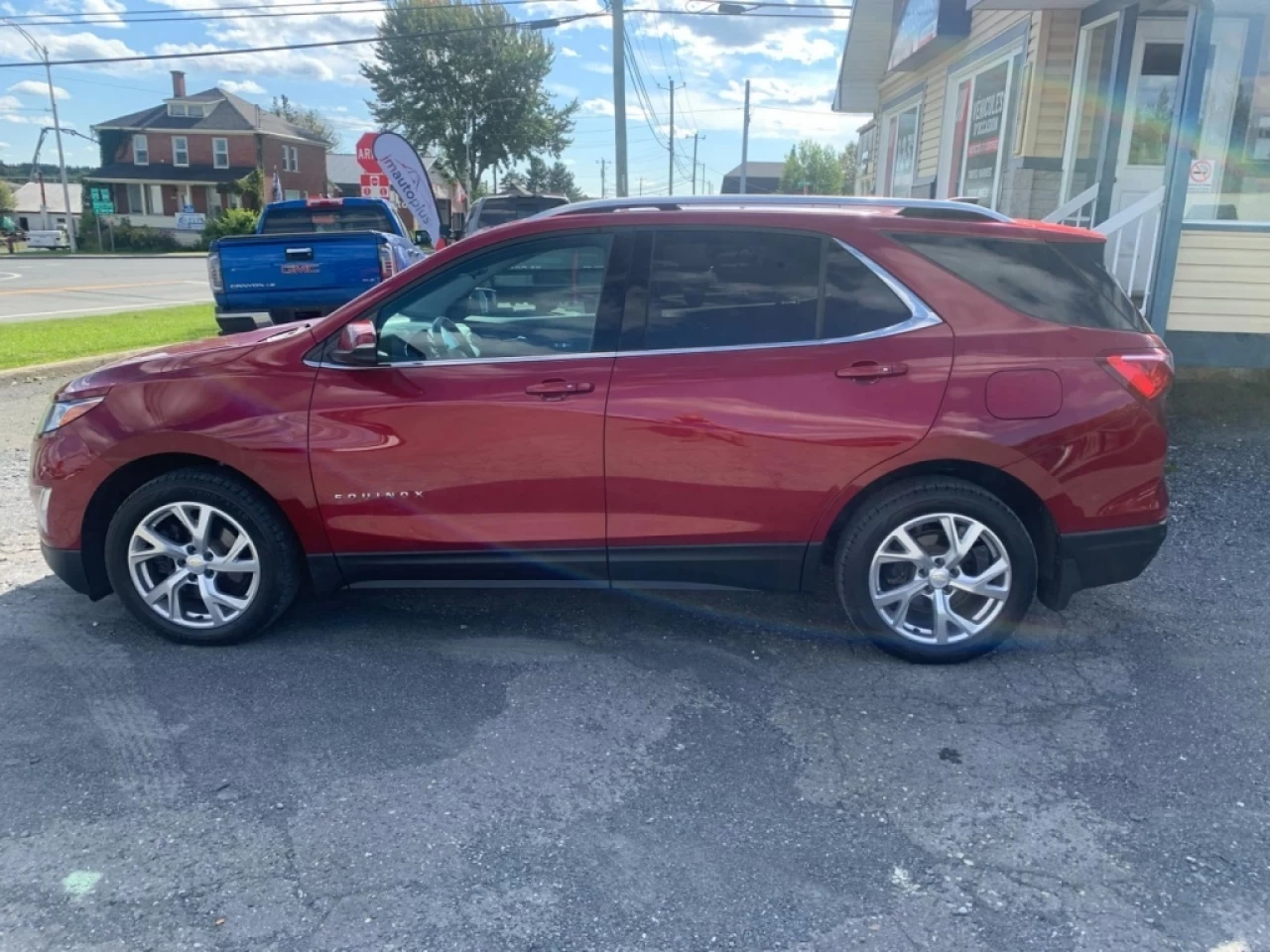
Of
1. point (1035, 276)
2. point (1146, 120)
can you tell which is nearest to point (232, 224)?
point (1146, 120)

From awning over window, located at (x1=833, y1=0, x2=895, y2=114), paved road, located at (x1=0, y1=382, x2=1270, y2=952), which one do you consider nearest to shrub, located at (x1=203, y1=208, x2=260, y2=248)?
awning over window, located at (x1=833, y1=0, x2=895, y2=114)

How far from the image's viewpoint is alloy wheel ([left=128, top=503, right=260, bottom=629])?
13.0 ft

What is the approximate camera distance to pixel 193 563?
399 centimetres

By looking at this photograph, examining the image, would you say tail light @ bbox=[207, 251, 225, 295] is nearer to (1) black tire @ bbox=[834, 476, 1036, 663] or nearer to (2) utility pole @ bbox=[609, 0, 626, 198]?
(1) black tire @ bbox=[834, 476, 1036, 663]

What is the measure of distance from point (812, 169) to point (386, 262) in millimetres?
74359

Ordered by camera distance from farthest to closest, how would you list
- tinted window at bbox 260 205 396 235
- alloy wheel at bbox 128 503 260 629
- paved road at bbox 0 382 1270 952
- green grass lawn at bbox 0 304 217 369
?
1. tinted window at bbox 260 205 396 235
2. green grass lawn at bbox 0 304 217 369
3. alloy wheel at bbox 128 503 260 629
4. paved road at bbox 0 382 1270 952

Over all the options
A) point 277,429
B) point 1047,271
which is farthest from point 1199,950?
point 277,429

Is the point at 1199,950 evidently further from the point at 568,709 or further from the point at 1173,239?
the point at 1173,239

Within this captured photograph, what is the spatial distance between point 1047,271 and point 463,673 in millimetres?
2796

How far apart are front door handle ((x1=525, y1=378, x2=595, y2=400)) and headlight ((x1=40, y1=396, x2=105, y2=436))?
71.3 inches

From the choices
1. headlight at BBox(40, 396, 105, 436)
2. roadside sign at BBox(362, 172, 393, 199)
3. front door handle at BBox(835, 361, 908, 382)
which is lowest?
headlight at BBox(40, 396, 105, 436)

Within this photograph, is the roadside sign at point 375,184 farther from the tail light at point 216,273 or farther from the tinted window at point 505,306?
the tinted window at point 505,306

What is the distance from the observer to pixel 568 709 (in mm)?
3627

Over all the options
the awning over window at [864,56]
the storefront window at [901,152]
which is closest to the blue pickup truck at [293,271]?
the storefront window at [901,152]
